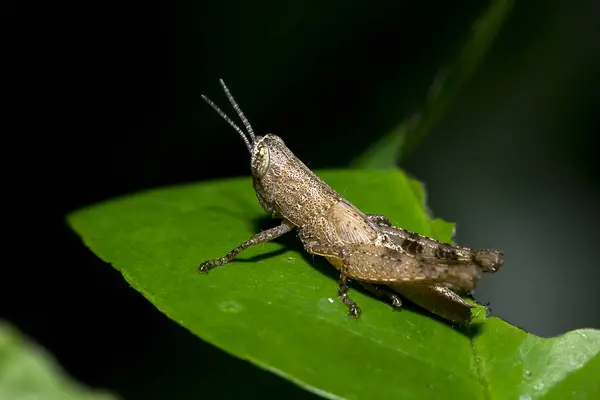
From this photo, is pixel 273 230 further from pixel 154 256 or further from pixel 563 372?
pixel 563 372

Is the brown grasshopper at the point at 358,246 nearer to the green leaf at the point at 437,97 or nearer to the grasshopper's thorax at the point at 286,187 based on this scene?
the grasshopper's thorax at the point at 286,187

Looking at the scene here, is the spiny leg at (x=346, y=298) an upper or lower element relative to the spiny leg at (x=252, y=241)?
upper

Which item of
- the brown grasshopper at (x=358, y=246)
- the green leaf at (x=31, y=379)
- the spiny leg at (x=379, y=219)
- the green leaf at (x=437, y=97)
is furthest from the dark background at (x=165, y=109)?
the green leaf at (x=31, y=379)

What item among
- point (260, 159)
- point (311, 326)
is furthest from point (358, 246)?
point (311, 326)

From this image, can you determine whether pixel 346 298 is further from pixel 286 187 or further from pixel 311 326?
pixel 286 187

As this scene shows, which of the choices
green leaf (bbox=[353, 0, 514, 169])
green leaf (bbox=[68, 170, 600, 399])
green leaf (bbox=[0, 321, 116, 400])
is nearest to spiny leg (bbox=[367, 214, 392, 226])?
green leaf (bbox=[68, 170, 600, 399])

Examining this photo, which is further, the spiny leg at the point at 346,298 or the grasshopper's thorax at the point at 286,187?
the grasshopper's thorax at the point at 286,187

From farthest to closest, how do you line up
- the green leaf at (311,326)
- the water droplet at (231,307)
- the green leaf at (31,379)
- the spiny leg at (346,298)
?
the spiny leg at (346,298)
the water droplet at (231,307)
the green leaf at (311,326)
the green leaf at (31,379)
